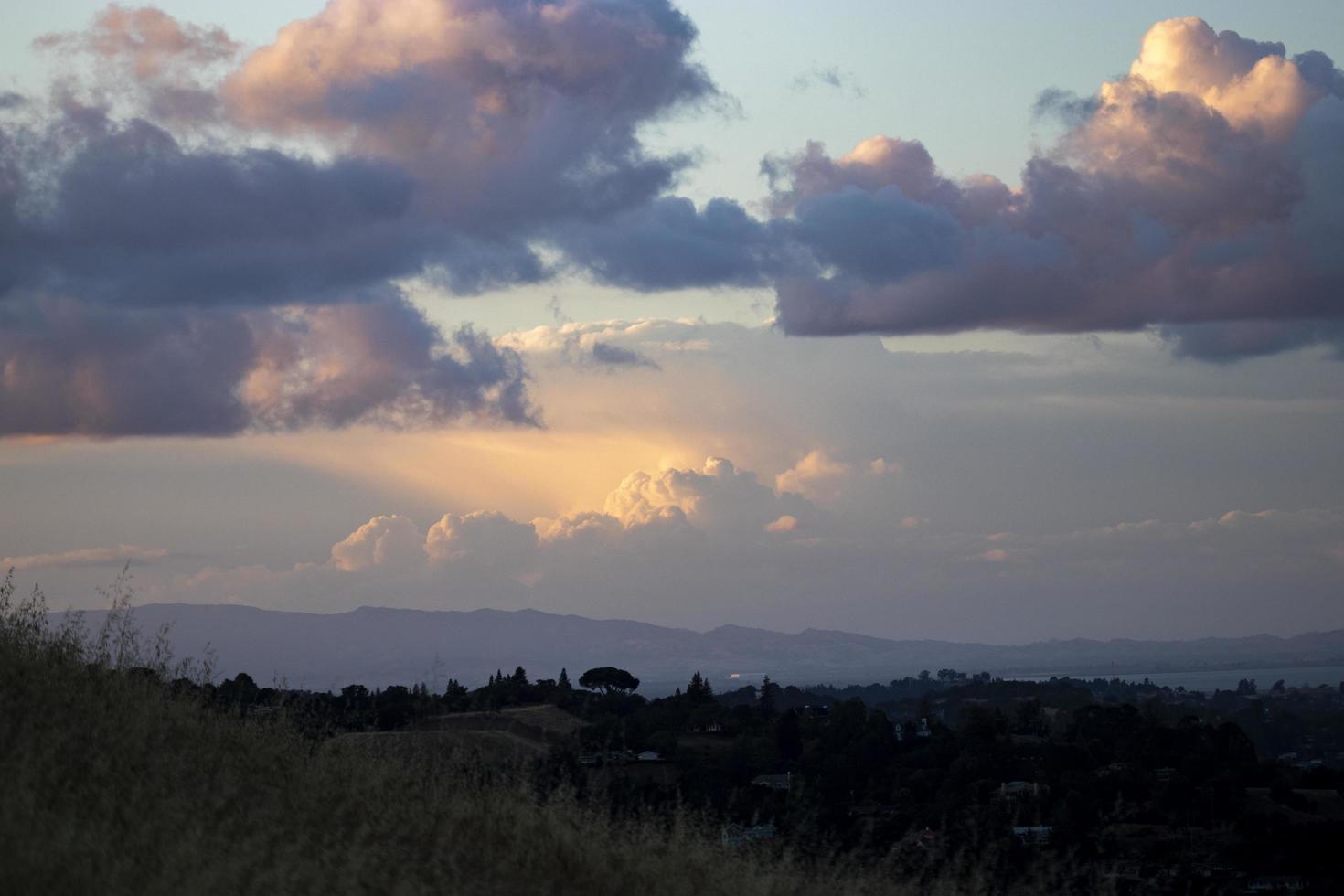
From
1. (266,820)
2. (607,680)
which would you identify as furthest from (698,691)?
(266,820)

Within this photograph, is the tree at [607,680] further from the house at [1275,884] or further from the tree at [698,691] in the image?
the house at [1275,884]

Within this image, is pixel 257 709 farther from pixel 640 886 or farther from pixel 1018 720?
pixel 1018 720

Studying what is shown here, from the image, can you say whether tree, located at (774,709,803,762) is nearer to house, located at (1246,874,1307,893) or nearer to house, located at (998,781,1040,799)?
house, located at (998,781,1040,799)

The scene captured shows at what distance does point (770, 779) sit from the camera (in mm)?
24578

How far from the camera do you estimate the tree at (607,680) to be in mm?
51281

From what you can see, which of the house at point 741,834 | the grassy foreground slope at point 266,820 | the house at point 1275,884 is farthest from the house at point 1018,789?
the grassy foreground slope at point 266,820

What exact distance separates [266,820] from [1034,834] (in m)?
9.46

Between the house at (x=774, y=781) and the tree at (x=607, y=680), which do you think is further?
the tree at (x=607, y=680)

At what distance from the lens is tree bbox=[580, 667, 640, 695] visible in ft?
168

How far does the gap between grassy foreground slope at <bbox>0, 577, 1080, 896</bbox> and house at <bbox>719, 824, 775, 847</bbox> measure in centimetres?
23

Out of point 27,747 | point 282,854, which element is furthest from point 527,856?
point 27,747

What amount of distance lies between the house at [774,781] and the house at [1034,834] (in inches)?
232

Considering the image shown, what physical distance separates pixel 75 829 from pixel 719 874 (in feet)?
13.5

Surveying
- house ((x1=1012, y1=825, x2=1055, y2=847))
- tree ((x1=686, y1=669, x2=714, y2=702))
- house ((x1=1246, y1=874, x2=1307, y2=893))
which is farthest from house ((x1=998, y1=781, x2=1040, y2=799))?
tree ((x1=686, y1=669, x2=714, y2=702))
